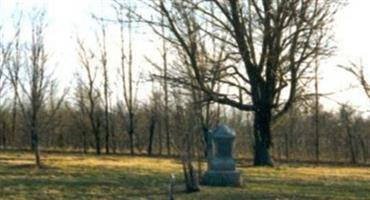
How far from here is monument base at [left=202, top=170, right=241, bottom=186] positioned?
25.1 m

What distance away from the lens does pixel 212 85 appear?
36969 mm

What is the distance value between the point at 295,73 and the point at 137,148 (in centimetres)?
2956

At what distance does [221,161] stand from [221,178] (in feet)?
2.58

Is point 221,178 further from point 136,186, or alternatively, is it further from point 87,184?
point 87,184

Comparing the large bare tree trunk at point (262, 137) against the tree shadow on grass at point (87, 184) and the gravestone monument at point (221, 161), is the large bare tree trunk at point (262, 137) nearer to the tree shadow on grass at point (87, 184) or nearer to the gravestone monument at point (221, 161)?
the tree shadow on grass at point (87, 184)

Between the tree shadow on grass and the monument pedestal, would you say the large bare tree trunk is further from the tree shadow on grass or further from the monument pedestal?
the monument pedestal

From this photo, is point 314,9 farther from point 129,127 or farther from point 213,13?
point 129,127

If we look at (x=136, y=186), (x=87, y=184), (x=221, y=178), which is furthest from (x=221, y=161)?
(x=87, y=184)

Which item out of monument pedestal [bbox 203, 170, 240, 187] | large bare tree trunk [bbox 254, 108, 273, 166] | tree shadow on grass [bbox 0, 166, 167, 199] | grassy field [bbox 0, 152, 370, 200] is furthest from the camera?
large bare tree trunk [bbox 254, 108, 273, 166]

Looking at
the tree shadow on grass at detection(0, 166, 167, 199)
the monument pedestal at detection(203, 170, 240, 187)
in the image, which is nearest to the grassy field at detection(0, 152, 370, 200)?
the tree shadow on grass at detection(0, 166, 167, 199)

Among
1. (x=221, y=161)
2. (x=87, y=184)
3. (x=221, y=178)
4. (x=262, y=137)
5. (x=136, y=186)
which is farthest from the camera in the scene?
(x=262, y=137)

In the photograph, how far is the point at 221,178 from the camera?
2520 centimetres

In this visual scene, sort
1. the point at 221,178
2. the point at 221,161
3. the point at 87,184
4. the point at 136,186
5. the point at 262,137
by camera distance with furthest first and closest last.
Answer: the point at 262,137 → the point at 221,161 → the point at 221,178 → the point at 87,184 → the point at 136,186

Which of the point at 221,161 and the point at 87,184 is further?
the point at 221,161
